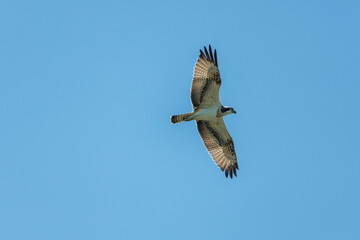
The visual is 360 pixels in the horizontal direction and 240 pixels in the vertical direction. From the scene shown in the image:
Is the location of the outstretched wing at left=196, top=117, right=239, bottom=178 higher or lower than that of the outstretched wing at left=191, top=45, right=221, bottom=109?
lower

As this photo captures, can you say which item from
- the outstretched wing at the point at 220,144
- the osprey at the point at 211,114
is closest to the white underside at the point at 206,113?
the osprey at the point at 211,114

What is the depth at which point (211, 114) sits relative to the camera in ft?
62.2

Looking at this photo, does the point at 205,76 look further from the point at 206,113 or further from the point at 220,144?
the point at 220,144

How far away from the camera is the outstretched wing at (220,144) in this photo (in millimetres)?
19812

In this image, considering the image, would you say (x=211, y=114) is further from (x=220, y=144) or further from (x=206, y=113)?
(x=220, y=144)

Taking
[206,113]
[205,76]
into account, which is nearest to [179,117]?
[206,113]

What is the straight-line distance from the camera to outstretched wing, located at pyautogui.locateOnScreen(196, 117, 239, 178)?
19812 mm

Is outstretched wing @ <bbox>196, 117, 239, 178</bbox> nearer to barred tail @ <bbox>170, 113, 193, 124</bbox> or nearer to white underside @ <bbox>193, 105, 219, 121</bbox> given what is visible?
white underside @ <bbox>193, 105, 219, 121</bbox>

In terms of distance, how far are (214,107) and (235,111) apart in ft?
2.36

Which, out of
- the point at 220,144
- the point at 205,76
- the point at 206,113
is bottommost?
the point at 220,144

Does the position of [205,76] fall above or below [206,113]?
above

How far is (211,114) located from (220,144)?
1.66m

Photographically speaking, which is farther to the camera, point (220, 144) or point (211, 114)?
point (220, 144)

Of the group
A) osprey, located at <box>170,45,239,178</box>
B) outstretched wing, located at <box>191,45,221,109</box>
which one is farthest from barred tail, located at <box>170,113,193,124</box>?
outstretched wing, located at <box>191,45,221,109</box>
